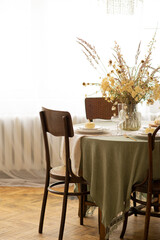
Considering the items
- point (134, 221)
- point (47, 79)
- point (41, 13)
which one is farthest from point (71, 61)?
point (134, 221)

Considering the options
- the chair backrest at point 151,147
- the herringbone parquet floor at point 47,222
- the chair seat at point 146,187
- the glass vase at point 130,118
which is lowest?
the herringbone parquet floor at point 47,222

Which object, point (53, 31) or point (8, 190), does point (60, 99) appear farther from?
point (8, 190)

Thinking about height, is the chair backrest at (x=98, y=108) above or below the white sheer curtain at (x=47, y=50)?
below

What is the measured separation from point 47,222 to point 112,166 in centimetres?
98

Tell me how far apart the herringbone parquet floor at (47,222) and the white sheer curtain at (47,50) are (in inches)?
28.8

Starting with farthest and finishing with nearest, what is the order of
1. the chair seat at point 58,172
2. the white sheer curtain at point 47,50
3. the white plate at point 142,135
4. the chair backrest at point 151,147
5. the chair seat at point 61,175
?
the white sheer curtain at point 47,50
the chair seat at point 58,172
the chair seat at point 61,175
the white plate at point 142,135
the chair backrest at point 151,147

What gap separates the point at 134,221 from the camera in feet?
11.2

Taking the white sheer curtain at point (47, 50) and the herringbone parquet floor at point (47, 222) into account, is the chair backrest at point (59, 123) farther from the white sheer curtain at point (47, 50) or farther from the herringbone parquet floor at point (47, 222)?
the white sheer curtain at point (47, 50)

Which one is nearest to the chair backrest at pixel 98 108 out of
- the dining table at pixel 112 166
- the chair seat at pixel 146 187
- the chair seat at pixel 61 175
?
the chair seat at pixel 61 175

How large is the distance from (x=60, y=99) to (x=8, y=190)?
44.7 inches

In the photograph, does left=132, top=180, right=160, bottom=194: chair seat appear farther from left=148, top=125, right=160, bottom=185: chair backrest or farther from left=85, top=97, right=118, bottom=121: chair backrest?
left=85, top=97, right=118, bottom=121: chair backrest

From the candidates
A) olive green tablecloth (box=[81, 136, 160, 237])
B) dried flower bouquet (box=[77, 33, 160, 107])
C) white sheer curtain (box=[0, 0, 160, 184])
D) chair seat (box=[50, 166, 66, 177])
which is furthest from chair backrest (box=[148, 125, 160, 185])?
white sheer curtain (box=[0, 0, 160, 184])

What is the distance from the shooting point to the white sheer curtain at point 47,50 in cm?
455

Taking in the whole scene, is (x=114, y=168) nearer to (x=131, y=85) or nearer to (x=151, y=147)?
(x=151, y=147)
